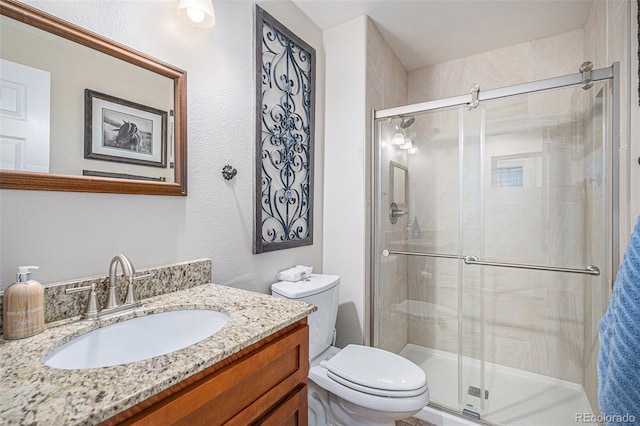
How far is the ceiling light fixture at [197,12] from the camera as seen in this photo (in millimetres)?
1093

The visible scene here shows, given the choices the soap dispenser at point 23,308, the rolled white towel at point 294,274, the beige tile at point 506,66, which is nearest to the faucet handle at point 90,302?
the soap dispenser at point 23,308

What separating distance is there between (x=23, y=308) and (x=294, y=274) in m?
1.07

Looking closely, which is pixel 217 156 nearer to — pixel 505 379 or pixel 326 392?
pixel 326 392

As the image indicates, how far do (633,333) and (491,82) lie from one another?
234 cm

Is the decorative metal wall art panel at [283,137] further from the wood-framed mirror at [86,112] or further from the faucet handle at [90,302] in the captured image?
the faucet handle at [90,302]

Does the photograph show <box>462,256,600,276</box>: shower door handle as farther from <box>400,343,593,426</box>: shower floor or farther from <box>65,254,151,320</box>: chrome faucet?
<box>65,254,151,320</box>: chrome faucet

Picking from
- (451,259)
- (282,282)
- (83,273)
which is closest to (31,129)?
(83,273)

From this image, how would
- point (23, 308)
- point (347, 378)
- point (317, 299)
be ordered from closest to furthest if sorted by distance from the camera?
point (23, 308)
point (347, 378)
point (317, 299)

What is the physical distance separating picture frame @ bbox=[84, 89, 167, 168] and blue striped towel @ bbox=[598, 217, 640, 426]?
1.36 meters

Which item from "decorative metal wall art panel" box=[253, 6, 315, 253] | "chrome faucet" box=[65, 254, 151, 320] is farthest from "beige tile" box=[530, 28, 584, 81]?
"chrome faucet" box=[65, 254, 151, 320]

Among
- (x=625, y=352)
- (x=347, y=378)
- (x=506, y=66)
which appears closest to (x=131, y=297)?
(x=347, y=378)

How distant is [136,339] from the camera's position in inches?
34.3

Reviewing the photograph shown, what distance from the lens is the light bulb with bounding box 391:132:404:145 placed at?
2.02 metres

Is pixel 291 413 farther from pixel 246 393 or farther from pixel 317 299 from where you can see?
pixel 317 299
